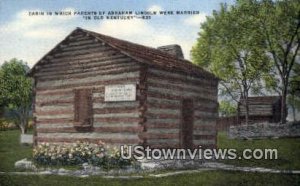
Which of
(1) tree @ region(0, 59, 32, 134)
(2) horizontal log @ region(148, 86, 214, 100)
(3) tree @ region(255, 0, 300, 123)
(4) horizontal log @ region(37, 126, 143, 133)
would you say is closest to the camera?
(3) tree @ region(255, 0, 300, 123)

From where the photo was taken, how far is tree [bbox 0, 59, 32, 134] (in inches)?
506

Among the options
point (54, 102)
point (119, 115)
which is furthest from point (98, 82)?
point (54, 102)

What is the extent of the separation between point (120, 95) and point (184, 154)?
2099 millimetres

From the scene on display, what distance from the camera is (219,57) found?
13.6 metres

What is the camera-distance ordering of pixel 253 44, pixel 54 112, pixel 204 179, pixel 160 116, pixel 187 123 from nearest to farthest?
pixel 204 179 < pixel 253 44 < pixel 160 116 < pixel 187 123 < pixel 54 112

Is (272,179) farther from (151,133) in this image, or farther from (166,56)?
(166,56)

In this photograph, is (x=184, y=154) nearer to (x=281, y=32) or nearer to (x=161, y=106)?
(x=161, y=106)

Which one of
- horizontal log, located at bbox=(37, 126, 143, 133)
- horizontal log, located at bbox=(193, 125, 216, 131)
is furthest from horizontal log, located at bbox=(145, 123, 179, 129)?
horizontal log, located at bbox=(193, 125, 216, 131)

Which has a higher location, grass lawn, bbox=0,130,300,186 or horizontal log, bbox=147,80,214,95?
horizontal log, bbox=147,80,214,95

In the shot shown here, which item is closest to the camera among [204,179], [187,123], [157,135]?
[204,179]

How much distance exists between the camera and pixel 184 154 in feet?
41.2

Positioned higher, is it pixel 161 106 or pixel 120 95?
pixel 120 95

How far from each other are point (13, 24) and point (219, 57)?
5.28m

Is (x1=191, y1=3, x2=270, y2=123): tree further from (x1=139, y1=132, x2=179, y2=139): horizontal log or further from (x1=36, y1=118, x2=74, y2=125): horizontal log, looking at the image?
(x1=36, y1=118, x2=74, y2=125): horizontal log
